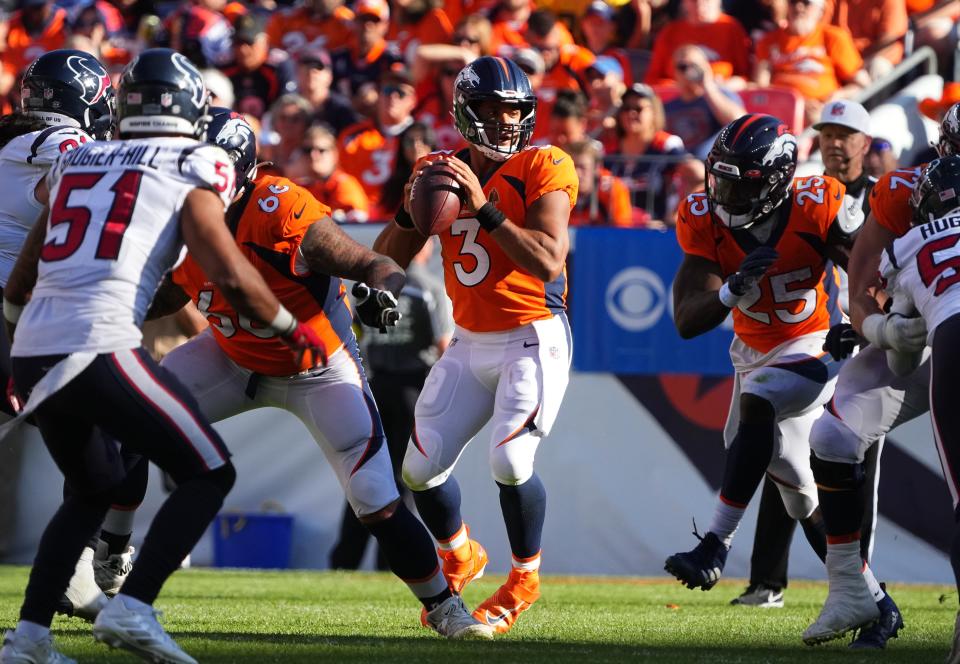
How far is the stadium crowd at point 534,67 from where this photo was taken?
995cm

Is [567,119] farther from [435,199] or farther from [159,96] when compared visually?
[159,96]

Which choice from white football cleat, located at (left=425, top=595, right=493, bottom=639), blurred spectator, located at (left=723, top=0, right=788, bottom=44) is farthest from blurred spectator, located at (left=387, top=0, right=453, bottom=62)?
white football cleat, located at (left=425, top=595, right=493, bottom=639)

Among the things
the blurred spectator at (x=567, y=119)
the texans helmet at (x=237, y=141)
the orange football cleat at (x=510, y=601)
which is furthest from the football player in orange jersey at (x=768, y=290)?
the blurred spectator at (x=567, y=119)

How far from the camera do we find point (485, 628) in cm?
527

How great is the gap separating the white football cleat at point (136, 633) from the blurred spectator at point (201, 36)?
30.9ft

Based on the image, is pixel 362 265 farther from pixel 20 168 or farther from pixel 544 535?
pixel 544 535

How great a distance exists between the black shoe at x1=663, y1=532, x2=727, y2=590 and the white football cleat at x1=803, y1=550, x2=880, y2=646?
408mm

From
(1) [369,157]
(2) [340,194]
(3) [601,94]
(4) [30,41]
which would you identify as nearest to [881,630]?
(2) [340,194]

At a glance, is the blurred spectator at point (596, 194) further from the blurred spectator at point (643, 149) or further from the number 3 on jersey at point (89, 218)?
the number 3 on jersey at point (89, 218)

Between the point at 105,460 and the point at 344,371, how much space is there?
1233 mm

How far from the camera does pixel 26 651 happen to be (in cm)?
407

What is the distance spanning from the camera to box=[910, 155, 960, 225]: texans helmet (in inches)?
188

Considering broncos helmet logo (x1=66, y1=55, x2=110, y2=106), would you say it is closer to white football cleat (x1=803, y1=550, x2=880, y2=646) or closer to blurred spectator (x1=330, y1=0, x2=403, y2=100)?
white football cleat (x1=803, y1=550, x2=880, y2=646)

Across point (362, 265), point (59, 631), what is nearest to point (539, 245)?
point (362, 265)
